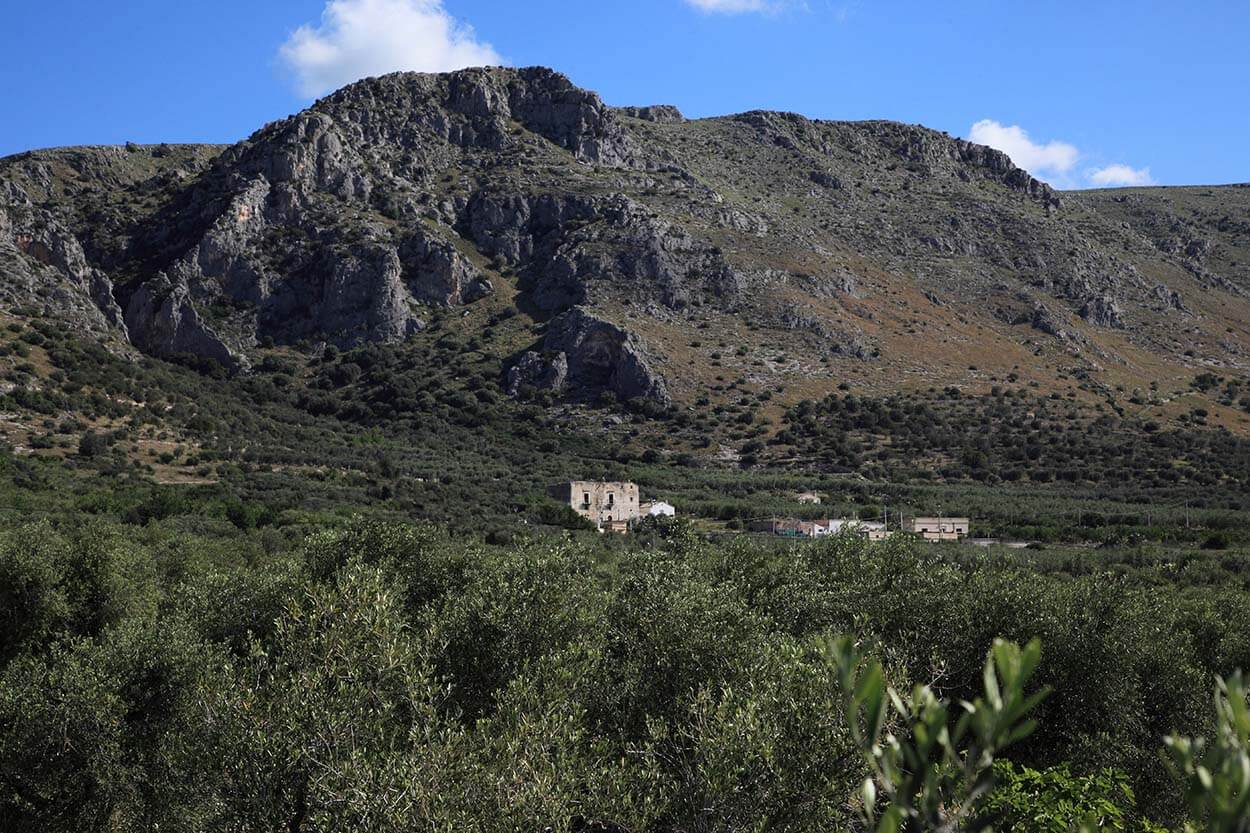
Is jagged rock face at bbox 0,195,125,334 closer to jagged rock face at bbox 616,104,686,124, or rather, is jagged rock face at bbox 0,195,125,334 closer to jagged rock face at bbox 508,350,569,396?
jagged rock face at bbox 508,350,569,396

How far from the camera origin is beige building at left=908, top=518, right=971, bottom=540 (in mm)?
55375

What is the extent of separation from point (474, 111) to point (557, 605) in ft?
362

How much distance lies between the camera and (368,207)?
342 feet

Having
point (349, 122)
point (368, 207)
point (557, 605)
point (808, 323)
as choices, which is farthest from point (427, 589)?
point (349, 122)

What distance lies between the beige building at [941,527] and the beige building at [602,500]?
17651 millimetres

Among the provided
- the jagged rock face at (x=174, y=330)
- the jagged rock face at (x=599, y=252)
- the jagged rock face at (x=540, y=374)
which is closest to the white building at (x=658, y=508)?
the jagged rock face at (x=540, y=374)

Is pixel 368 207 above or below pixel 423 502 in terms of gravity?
above

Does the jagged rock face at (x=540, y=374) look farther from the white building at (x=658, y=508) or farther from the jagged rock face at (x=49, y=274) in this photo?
the jagged rock face at (x=49, y=274)

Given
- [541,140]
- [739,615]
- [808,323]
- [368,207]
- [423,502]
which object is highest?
[541,140]

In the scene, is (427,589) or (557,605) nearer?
(557,605)

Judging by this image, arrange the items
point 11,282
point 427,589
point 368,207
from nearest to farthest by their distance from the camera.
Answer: point 427,589 < point 11,282 < point 368,207

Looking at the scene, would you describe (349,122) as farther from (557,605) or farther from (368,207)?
(557,605)

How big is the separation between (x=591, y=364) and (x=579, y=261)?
15.0 metres

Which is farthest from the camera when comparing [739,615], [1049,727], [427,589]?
[427,589]
